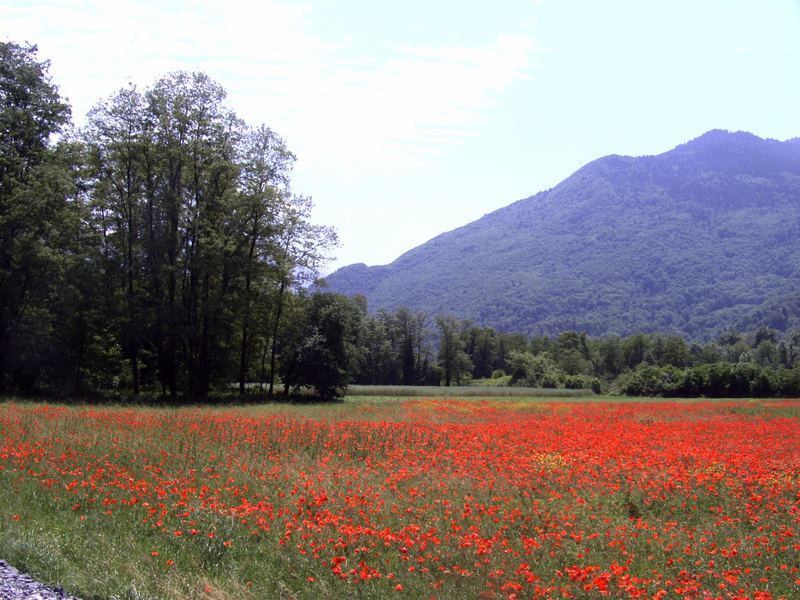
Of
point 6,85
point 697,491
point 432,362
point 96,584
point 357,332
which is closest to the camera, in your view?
point 96,584

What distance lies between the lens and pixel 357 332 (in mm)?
48938

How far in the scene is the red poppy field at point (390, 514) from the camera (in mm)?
7305

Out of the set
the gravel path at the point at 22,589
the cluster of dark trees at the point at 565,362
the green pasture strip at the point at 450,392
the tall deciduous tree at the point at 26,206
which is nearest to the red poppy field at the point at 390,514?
the gravel path at the point at 22,589

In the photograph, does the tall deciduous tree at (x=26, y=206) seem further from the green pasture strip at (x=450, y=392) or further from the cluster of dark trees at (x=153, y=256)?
the green pasture strip at (x=450, y=392)

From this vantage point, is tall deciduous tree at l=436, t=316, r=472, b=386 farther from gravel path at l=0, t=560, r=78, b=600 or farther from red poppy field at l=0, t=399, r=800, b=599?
gravel path at l=0, t=560, r=78, b=600

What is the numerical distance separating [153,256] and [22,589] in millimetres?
33162

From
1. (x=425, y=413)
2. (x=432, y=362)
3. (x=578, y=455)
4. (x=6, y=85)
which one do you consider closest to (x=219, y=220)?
(x=6, y=85)

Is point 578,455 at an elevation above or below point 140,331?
below

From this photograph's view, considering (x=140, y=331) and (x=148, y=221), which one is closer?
(x=140, y=331)

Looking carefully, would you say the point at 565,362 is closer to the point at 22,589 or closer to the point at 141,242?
the point at 141,242

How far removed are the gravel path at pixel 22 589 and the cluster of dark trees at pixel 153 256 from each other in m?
27.2

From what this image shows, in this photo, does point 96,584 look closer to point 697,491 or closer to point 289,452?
point 289,452

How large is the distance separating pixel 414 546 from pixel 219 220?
111 ft

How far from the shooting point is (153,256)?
123 feet
